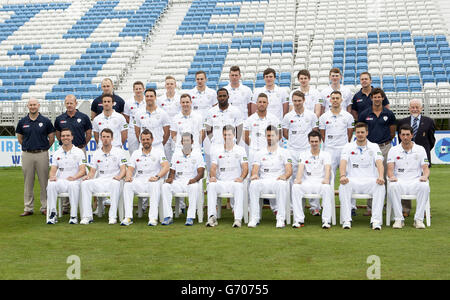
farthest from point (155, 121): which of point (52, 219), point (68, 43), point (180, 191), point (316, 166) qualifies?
point (68, 43)

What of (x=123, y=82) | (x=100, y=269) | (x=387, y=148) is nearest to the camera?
(x=100, y=269)

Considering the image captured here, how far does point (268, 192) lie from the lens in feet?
31.2

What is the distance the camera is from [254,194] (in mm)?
9430

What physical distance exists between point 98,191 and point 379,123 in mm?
4830

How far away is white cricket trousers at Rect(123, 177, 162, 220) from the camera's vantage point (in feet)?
31.6

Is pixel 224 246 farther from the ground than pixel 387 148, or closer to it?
closer to it

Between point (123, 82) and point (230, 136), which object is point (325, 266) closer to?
point (230, 136)

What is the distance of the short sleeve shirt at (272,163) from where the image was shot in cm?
979

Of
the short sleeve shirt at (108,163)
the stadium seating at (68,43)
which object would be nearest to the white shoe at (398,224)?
the short sleeve shirt at (108,163)

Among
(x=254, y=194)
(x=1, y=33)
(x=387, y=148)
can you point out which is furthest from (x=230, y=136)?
(x=1, y=33)

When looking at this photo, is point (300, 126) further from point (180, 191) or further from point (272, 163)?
point (180, 191)

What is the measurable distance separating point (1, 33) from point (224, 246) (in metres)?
27.8

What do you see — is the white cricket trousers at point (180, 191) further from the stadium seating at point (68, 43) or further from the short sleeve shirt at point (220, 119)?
the stadium seating at point (68, 43)

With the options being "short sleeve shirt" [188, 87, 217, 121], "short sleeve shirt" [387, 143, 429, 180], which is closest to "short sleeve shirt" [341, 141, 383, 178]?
"short sleeve shirt" [387, 143, 429, 180]
